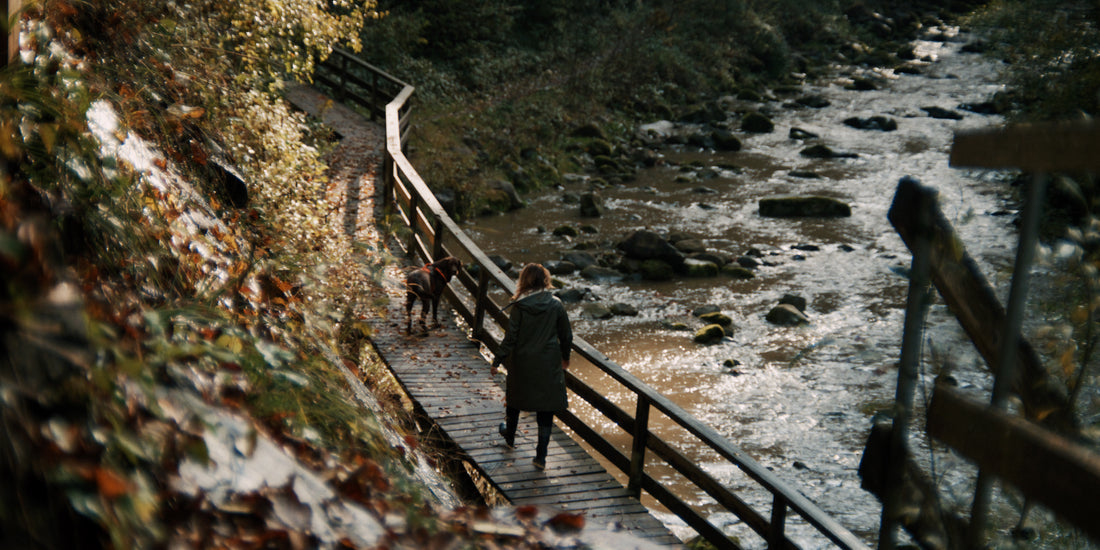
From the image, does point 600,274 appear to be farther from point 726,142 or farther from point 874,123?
point 874,123

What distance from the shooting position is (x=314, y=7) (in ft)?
32.9

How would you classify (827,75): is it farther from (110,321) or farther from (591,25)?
(110,321)

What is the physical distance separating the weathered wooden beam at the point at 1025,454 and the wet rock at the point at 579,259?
44.6 ft

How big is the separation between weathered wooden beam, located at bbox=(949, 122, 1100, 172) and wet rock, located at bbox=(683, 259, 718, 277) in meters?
13.8

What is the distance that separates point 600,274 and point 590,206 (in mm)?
3858

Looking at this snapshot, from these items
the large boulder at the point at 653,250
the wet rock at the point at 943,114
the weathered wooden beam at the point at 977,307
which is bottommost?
the large boulder at the point at 653,250

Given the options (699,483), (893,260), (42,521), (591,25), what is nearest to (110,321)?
(42,521)

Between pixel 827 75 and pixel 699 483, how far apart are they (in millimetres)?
31438

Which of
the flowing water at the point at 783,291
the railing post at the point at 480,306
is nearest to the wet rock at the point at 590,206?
the flowing water at the point at 783,291

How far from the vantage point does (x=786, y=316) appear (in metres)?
13.5

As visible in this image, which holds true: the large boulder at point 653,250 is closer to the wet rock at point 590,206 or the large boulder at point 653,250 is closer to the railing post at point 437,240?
the wet rock at point 590,206

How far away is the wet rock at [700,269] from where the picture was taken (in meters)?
15.6

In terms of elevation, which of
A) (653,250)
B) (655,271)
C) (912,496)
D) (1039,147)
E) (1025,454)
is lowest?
(655,271)

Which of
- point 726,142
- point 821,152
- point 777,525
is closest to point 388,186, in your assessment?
point 777,525
